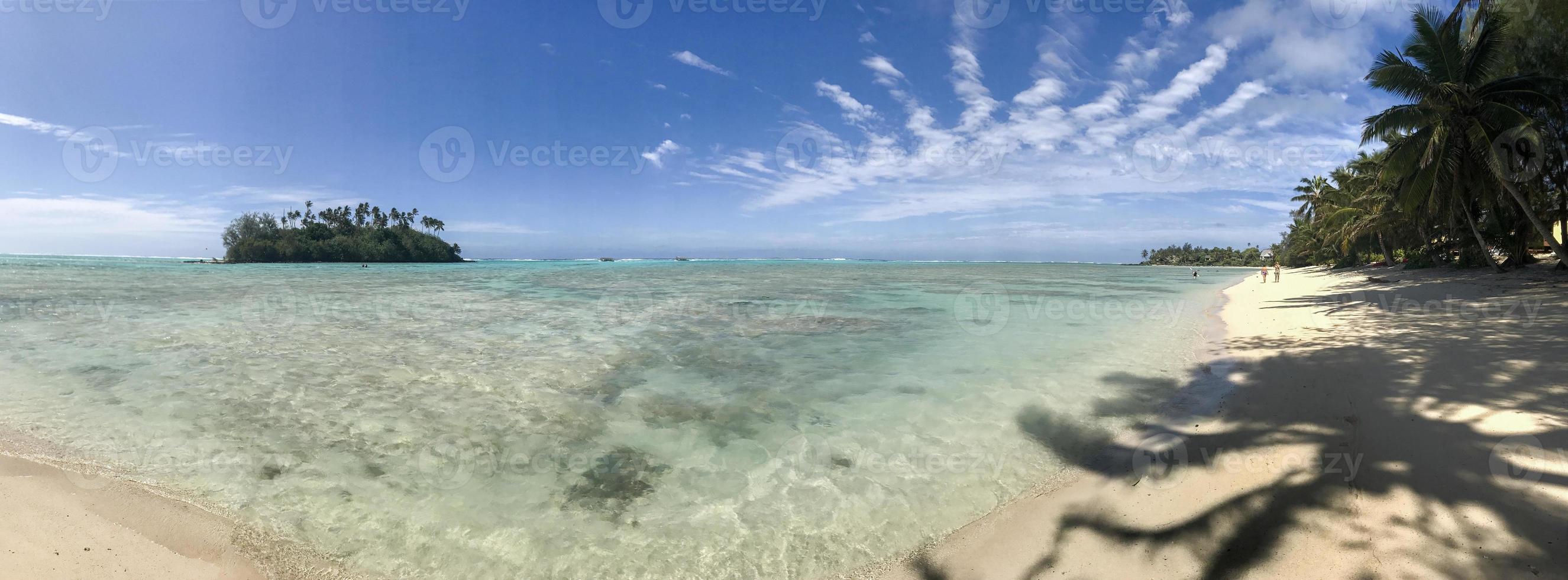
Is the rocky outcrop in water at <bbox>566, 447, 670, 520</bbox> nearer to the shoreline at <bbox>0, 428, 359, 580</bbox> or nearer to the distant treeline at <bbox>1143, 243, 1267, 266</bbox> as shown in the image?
the shoreline at <bbox>0, 428, 359, 580</bbox>

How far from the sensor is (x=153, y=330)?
10.9m

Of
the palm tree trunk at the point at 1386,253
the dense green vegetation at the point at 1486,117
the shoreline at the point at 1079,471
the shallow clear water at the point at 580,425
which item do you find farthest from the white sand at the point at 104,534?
the palm tree trunk at the point at 1386,253

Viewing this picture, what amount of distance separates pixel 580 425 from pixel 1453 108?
23448 mm

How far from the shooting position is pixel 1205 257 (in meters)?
122

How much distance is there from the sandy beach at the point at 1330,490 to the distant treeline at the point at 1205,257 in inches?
4572

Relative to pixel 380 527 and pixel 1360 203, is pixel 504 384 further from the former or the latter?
pixel 1360 203

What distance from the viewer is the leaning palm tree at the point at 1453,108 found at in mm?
13734

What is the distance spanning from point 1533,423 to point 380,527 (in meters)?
8.19

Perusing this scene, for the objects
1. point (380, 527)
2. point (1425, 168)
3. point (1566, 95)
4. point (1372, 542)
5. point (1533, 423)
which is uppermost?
point (1566, 95)

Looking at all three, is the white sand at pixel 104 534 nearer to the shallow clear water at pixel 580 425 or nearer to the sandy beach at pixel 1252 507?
the sandy beach at pixel 1252 507

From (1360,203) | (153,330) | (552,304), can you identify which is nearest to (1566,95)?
(1360,203)

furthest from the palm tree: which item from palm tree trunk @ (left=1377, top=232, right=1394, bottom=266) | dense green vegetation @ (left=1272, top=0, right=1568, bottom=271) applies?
dense green vegetation @ (left=1272, top=0, right=1568, bottom=271)

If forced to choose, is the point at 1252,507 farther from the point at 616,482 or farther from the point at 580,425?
the point at 580,425

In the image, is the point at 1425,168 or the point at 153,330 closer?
the point at 153,330
